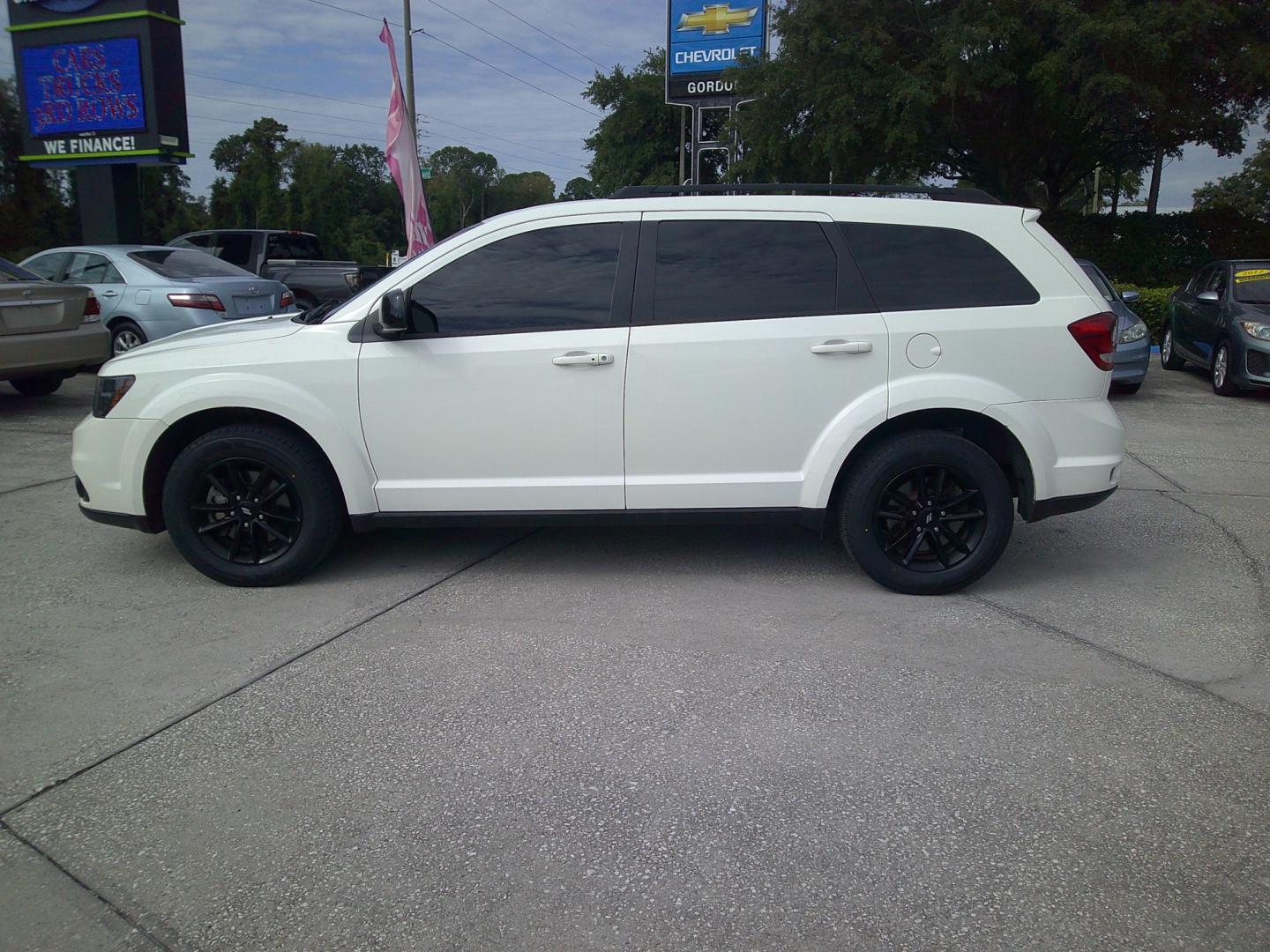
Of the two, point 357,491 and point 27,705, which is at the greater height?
point 357,491

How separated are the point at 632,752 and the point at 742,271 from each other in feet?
8.17

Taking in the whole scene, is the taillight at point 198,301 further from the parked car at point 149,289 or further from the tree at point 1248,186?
the tree at point 1248,186

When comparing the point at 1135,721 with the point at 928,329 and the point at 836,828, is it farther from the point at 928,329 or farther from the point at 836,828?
the point at 928,329

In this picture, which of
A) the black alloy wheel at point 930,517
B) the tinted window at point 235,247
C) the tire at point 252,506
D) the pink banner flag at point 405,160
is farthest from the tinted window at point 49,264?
the black alloy wheel at point 930,517

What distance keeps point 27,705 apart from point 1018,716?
3.71 metres

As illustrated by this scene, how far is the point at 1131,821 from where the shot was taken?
2.98 m

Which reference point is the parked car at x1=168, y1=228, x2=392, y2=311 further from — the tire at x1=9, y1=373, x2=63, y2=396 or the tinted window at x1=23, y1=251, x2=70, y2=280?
the tire at x1=9, y1=373, x2=63, y2=396

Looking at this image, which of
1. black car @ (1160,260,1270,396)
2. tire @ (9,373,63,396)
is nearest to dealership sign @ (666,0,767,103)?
black car @ (1160,260,1270,396)

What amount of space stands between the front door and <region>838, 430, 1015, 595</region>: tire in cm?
121

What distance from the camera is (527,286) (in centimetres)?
487

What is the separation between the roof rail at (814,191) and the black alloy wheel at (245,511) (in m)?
2.28

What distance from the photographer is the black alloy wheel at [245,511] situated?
4957mm

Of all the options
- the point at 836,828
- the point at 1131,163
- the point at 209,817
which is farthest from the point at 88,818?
the point at 1131,163

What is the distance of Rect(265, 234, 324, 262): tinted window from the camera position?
16.8m
